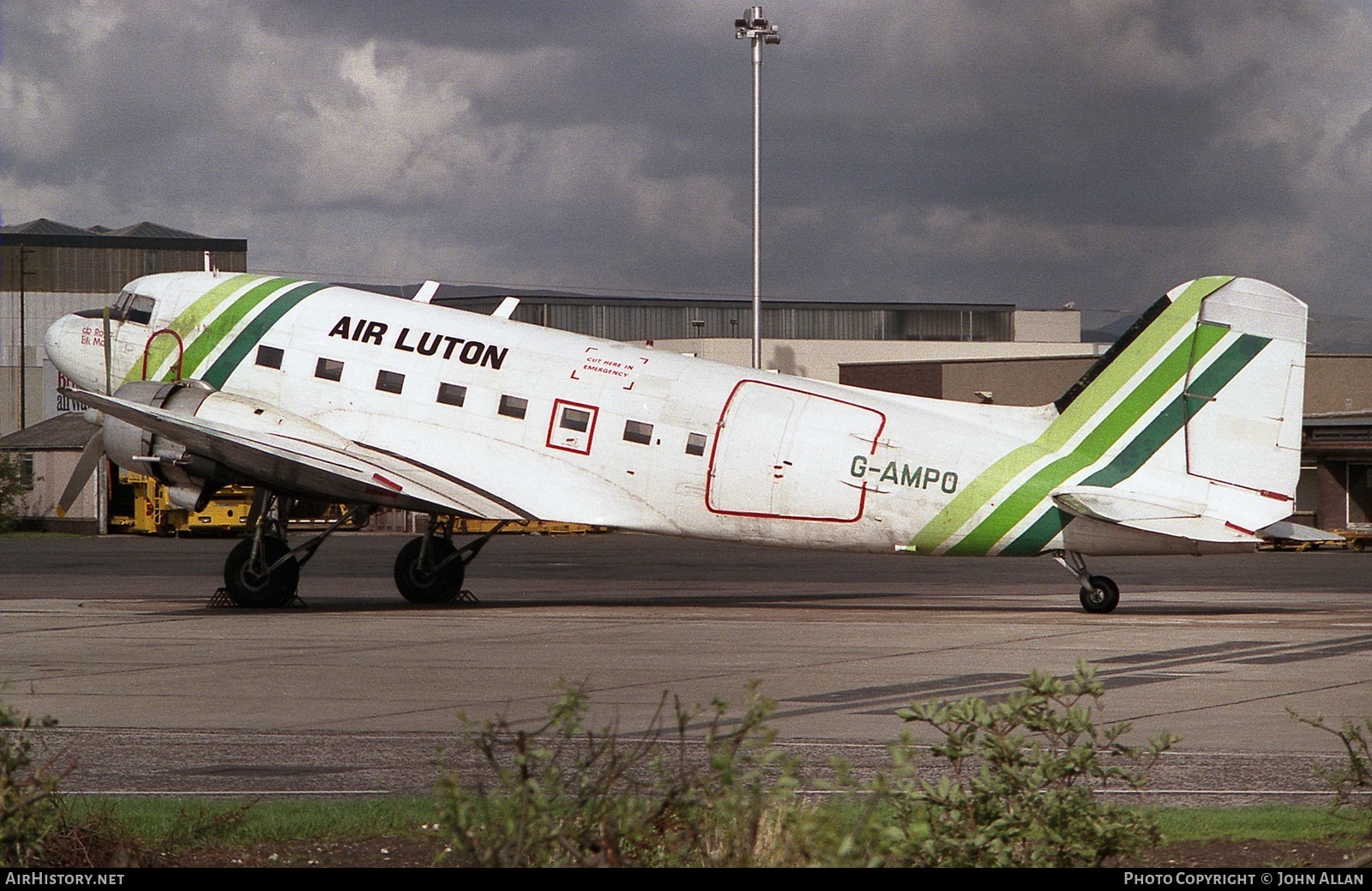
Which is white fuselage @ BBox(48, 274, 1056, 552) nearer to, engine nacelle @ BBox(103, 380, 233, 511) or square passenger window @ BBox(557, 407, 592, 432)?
square passenger window @ BBox(557, 407, 592, 432)

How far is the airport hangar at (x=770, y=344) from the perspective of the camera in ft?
197

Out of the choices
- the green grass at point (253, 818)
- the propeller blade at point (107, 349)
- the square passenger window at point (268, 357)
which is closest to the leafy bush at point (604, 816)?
the green grass at point (253, 818)

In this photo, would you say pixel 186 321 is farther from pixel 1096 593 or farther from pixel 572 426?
pixel 1096 593

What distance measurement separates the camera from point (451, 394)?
24125 mm

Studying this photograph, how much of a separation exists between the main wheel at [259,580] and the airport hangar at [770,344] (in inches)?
1495

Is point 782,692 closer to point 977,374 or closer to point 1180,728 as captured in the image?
point 1180,728

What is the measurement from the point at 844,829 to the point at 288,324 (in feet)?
63.2

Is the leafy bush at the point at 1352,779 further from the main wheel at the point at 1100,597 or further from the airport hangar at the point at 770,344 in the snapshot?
the airport hangar at the point at 770,344

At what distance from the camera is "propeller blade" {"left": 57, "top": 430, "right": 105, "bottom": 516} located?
2405 cm

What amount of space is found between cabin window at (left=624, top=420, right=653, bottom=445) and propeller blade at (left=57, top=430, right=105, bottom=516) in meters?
8.44

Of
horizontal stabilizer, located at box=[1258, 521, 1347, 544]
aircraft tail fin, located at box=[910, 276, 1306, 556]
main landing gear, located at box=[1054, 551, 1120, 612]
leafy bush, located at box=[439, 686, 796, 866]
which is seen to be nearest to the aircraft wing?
aircraft tail fin, located at box=[910, 276, 1306, 556]

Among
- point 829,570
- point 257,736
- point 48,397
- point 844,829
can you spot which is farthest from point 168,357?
point 48,397

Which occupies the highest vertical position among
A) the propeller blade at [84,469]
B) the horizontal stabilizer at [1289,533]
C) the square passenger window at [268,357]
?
the square passenger window at [268,357]
